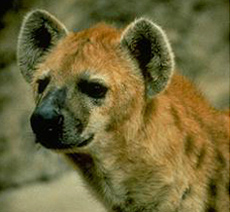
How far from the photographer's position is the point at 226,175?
399 centimetres

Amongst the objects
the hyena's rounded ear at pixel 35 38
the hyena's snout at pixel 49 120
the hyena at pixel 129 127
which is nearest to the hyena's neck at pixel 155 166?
the hyena at pixel 129 127

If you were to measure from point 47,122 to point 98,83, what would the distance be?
333 millimetres

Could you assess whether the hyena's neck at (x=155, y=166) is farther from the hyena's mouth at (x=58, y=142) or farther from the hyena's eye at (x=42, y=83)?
the hyena's eye at (x=42, y=83)

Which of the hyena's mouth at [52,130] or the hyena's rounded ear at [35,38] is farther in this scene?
the hyena's rounded ear at [35,38]

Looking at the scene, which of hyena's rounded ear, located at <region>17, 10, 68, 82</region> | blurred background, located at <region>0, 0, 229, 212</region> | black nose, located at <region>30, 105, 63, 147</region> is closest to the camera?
black nose, located at <region>30, 105, 63, 147</region>

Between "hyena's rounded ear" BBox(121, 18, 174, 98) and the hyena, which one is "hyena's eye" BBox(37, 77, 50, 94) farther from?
"hyena's rounded ear" BBox(121, 18, 174, 98)

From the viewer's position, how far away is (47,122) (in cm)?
355

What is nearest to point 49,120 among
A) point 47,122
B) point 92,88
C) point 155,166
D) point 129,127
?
point 47,122

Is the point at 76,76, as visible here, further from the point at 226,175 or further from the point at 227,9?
the point at 227,9

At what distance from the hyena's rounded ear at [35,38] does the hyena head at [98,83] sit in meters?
0.05

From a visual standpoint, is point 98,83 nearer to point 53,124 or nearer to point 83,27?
point 53,124

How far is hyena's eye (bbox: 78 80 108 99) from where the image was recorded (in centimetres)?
370

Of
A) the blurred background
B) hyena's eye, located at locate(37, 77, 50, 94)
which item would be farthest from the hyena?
the blurred background

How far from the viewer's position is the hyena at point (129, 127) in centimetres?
370
